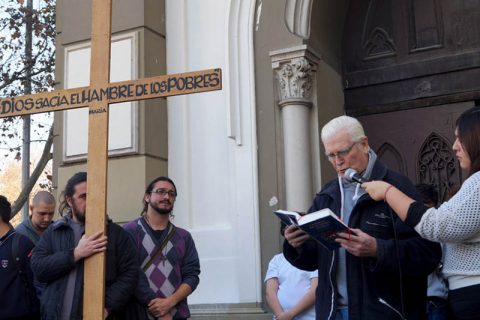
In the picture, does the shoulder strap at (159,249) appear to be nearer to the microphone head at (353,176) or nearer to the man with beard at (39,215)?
the man with beard at (39,215)

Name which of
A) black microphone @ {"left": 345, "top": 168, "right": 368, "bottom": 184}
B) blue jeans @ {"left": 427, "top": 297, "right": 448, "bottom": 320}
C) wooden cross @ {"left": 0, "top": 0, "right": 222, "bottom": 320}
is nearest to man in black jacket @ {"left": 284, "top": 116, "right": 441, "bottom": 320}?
black microphone @ {"left": 345, "top": 168, "right": 368, "bottom": 184}

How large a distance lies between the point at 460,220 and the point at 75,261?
232 centimetres

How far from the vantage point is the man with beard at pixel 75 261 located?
171 inches

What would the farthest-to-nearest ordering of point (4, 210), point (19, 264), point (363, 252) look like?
point (4, 210)
point (19, 264)
point (363, 252)

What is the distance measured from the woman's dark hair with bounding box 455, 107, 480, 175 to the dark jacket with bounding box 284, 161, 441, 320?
1.17 ft

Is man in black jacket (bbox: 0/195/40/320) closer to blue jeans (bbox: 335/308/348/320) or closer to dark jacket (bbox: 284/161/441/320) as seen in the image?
dark jacket (bbox: 284/161/441/320)

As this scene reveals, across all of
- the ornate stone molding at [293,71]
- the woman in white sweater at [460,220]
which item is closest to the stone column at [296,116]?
the ornate stone molding at [293,71]

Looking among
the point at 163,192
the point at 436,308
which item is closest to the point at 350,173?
the point at 436,308

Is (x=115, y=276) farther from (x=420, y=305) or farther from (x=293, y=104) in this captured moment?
(x=293, y=104)

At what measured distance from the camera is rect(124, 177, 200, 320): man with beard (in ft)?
16.2

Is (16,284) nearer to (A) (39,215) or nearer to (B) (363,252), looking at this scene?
(A) (39,215)

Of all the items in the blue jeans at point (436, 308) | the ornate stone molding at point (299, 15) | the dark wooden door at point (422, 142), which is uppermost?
the ornate stone molding at point (299, 15)

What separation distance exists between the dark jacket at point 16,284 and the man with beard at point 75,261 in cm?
65

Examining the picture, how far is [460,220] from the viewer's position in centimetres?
318
